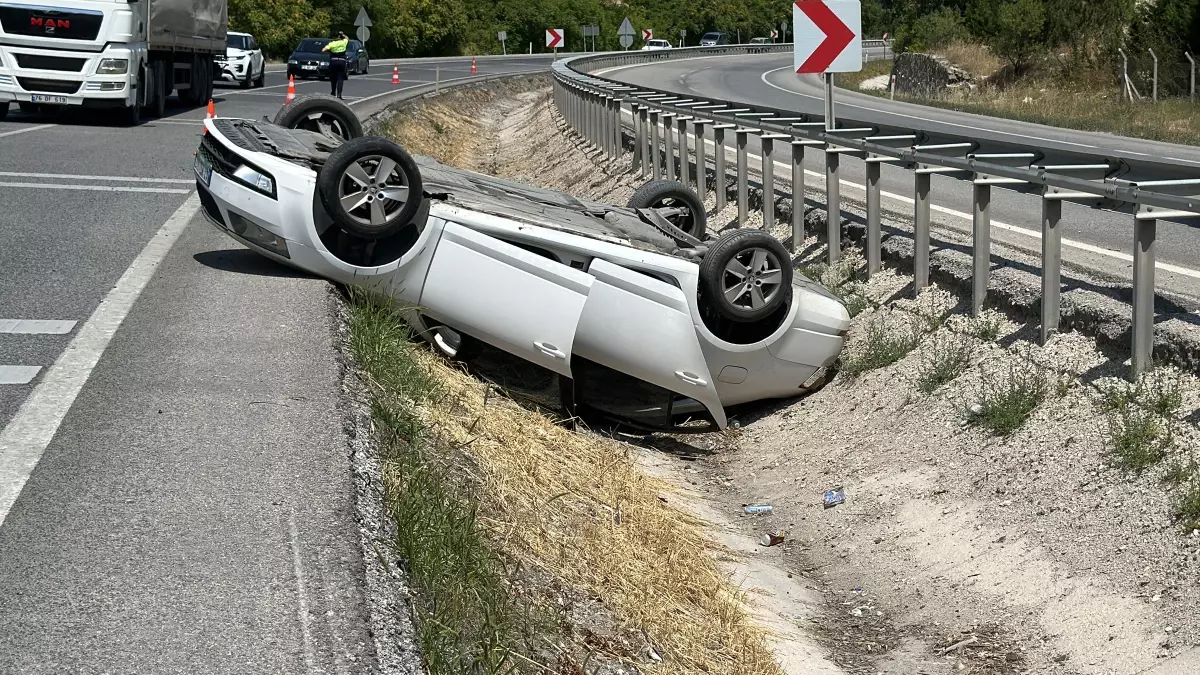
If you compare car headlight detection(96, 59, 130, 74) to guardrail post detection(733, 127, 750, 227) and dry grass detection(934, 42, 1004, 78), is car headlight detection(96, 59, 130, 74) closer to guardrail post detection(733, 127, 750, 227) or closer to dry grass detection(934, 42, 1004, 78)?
guardrail post detection(733, 127, 750, 227)

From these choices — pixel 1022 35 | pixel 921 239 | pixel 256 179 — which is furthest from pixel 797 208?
pixel 1022 35

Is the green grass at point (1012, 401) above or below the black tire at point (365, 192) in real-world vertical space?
below

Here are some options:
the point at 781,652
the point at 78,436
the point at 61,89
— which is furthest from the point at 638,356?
the point at 61,89

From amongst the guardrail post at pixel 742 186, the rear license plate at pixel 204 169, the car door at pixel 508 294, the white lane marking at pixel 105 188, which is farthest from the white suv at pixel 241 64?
the car door at pixel 508 294

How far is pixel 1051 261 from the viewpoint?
817 cm

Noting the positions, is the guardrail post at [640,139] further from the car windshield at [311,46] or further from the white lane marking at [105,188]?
the car windshield at [311,46]

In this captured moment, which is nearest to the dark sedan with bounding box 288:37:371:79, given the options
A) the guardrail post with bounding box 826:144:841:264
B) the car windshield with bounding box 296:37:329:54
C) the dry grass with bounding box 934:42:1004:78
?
the car windshield with bounding box 296:37:329:54

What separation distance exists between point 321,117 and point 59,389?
6011 millimetres

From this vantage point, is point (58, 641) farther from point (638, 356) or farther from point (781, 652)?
point (638, 356)

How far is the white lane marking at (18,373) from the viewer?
21.6ft

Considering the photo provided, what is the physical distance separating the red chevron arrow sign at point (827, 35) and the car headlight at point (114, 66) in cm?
1308

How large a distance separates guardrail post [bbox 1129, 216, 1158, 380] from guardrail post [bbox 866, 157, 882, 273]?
345 cm

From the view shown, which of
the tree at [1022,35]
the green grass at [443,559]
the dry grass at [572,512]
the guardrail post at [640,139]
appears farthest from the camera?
the tree at [1022,35]

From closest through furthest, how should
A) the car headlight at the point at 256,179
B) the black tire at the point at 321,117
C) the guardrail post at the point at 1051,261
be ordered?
the guardrail post at the point at 1051,261 < the car headlight at the point at 256,179 < the black tire at the point at 321,117
